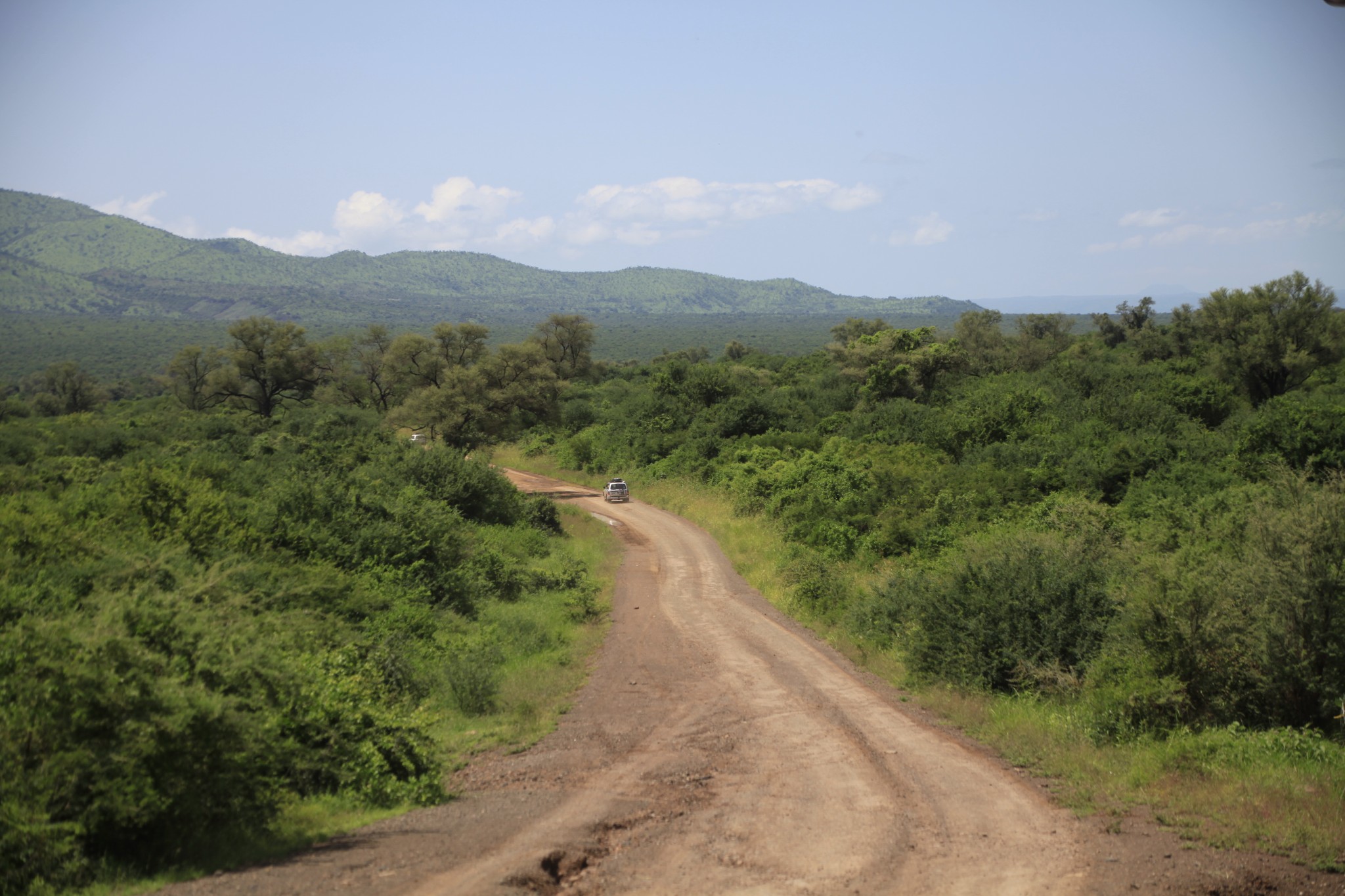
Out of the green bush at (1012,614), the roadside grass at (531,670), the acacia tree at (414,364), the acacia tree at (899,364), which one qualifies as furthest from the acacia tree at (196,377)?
the green bush at (1012,614)

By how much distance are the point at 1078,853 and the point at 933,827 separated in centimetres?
140

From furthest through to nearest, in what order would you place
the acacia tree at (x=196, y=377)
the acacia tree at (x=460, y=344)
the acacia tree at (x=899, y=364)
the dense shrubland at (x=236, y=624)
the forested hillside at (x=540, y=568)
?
1. the acacia tree at (x=196, y=377)
2. the acacia tree at (x=460, y=344)
3. the acacia tree at (x=899, y=364)
4. the forested hillside at (x=540, y=568)
5. the dense shrubland at (x=236, y=624)

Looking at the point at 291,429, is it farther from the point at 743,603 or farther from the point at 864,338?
the point at 864,338

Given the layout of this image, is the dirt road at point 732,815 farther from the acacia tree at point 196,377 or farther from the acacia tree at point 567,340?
the acacia tree at point 567,340

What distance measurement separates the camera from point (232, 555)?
1544cm

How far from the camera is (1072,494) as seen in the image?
25.9 m

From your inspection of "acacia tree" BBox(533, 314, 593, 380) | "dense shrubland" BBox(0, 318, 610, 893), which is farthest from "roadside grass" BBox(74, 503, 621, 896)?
"acacia tree" BBox(533, 314, 593, 380)

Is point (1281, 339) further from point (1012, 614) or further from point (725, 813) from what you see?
point (725, 813)

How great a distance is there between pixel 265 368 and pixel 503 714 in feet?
164

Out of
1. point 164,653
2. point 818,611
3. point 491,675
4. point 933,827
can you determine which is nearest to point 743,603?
point 818,611

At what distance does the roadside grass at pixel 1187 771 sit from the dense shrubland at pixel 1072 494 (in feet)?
1.76

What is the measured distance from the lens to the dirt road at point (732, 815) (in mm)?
7691

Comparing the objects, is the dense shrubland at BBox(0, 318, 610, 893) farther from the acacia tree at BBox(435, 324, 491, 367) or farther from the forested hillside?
the acacia tree at BBox(435, 324, 491, 367)

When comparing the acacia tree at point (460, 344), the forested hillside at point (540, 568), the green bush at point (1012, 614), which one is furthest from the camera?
the acacia tree at point (460, 344)
